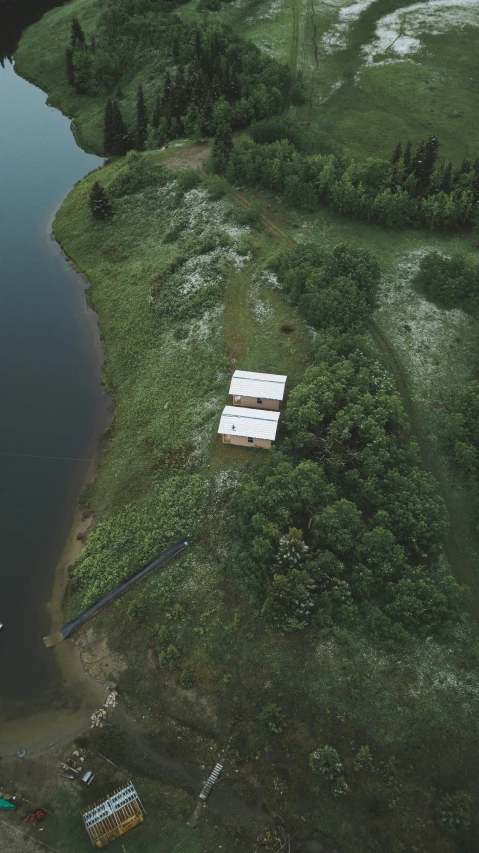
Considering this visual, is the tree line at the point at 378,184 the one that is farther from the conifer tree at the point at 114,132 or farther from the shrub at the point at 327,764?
the shrub at the point at 327,764

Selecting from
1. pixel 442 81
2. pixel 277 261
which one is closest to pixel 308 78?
pixel 442 81

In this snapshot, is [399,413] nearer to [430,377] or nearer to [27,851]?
[430,377]

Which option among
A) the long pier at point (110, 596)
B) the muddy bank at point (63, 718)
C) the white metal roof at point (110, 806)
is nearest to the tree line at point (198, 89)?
the long pier at point (110, 596)

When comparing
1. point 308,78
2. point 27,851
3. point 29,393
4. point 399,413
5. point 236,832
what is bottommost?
point 27,851

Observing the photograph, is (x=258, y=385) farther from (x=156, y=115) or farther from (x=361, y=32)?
(x=361, y=32)

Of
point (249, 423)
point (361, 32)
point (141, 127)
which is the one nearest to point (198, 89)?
point (141, 127)

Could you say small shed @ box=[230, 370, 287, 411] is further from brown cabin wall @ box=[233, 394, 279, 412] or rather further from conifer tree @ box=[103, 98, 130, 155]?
conifer tree @ box=[103, 98, 130, 155]

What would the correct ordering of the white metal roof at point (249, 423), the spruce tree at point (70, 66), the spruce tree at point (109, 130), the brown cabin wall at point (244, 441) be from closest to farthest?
the white metal roof at point (249, 423)
the brown cabin wall at point (244, 441)
the spruce tree at point (109, 130)
the spruce tree at point (70, 66)
